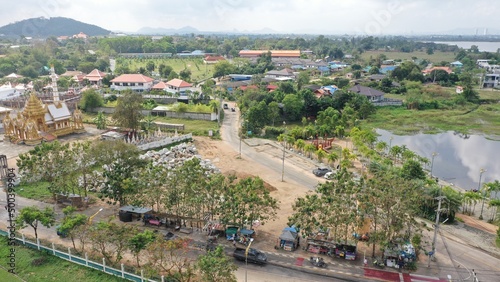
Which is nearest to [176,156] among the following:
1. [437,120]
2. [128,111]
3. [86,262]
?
[128,111]

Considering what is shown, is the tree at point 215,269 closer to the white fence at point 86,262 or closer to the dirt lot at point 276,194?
the white fence at point 86,262

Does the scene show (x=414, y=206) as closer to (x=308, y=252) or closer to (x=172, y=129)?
(x=308, y=252)

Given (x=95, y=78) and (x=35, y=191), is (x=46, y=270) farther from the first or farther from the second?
(x=95, y=78)

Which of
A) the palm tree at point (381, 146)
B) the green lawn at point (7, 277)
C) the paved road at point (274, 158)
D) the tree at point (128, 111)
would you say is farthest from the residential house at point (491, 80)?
the green lawn at point (7, 277)

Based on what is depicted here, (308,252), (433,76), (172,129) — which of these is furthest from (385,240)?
(433,76)

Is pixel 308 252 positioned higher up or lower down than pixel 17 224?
lower down
